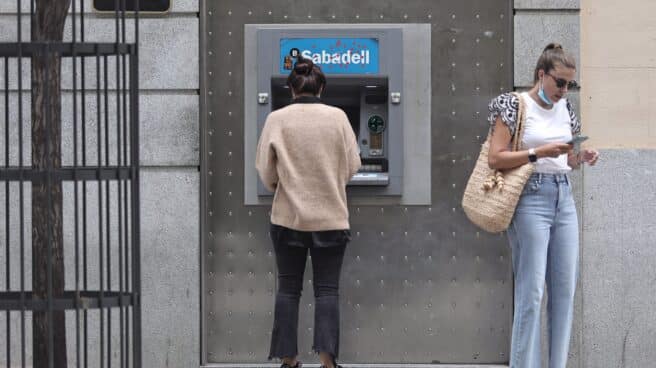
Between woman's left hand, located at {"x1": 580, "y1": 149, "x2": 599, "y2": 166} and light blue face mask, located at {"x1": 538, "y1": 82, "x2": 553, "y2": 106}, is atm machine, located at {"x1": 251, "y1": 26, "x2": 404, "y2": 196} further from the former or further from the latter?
woman's left hand, located at {"x1": 580, "y1": 149, "x2": 599, "y2": 166}

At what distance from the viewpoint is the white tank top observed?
19.8 ft

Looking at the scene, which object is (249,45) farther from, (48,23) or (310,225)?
(48,23)

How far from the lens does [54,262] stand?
4.93 m

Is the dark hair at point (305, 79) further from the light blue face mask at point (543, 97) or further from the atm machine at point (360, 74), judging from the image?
the light blue face mask at point (543, 97)

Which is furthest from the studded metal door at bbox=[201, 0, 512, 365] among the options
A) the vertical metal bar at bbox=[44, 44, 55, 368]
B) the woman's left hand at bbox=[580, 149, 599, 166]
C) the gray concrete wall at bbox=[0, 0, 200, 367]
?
the vertical metal bar at bbox=[44, 44, 55, 368]

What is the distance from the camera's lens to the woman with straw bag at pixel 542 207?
6004 millimetres

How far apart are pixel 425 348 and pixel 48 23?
361 cm

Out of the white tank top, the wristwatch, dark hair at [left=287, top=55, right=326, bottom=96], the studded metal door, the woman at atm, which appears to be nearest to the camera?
the wristwatch

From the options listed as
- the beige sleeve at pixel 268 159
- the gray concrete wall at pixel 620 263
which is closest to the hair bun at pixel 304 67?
the beige sleeve at pixel 268 159

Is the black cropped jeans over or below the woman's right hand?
below

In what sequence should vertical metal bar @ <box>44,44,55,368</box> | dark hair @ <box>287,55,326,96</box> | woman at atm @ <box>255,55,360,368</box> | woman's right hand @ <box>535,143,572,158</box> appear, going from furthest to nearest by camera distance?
dark hair @ <box>287,55,326,96</box>
woman at atm @ <box>255,55,360,368</box>
woman's right hand @ <box>535,143,572,158</box>
vertical metal bar @ <box>44,44,55,368</box>

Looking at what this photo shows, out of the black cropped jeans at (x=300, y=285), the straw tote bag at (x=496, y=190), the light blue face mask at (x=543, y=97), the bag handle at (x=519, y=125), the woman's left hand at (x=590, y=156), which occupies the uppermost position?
the light blue face mask at (x=543, y=97)

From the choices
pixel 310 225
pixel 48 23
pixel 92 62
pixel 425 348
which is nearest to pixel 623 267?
pixel 425 348

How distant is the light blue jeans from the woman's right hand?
17cm
